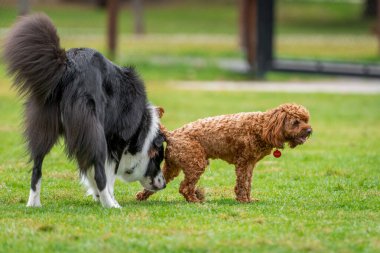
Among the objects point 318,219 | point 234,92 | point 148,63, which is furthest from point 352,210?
point 148,63

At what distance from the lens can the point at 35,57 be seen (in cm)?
696

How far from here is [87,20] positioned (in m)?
43.8

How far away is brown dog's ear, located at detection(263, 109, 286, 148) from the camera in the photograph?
285 inches

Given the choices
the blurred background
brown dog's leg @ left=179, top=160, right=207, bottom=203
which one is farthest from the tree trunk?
brown dog's leg @ left=179, top=160, right=207, bottom=203

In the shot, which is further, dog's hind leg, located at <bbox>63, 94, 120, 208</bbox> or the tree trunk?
the tree trunk

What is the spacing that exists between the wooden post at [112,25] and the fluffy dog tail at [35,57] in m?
17.2

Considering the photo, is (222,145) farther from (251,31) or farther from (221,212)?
(251,31)

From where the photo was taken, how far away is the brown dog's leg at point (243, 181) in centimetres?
755

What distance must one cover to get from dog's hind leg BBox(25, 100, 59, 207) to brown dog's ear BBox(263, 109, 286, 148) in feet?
5.87

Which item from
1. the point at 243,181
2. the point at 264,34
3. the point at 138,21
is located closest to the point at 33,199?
the point at 243,181

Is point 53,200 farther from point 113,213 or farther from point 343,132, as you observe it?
point 343,132

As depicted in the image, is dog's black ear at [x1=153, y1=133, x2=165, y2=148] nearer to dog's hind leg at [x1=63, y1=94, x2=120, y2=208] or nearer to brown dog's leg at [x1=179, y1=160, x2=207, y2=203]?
brown dog's leg at [x1=179, y1=160, x2=207, y2=203]

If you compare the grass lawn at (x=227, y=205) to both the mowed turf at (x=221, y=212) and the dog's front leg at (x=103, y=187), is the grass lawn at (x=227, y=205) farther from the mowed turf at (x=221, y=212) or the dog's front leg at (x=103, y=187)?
the dog's front leg at (x=103, y=187)

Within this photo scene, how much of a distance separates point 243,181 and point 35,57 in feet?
6.96
